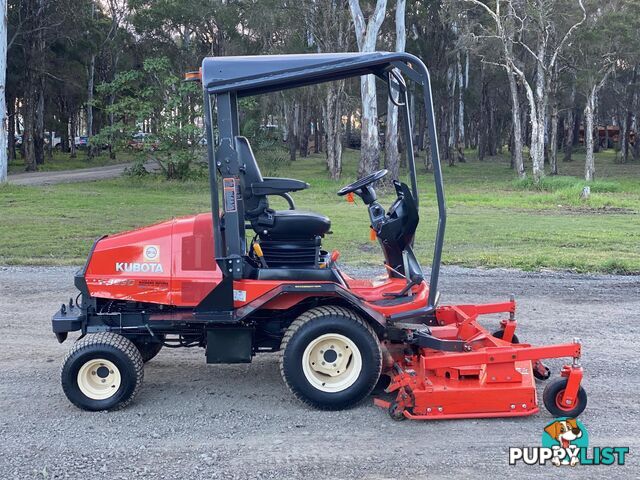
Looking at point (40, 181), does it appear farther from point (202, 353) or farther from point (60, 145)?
point (60, 145)

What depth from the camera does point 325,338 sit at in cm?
557

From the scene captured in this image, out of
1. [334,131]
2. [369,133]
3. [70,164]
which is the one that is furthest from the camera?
[70,164]

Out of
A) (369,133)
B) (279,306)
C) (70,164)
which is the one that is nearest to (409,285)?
(279,306)

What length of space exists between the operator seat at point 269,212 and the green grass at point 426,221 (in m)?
6.18

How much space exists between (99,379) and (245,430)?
126 cm

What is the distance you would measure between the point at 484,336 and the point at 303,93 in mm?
35420

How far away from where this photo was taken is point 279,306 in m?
5.77

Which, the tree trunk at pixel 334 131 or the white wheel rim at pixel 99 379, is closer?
the white wheel rim at pixel 99 379

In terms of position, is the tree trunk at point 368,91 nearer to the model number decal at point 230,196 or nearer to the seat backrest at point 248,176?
the seat backrest at point 248,176

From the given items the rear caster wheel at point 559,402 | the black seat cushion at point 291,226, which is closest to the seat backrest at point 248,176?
the black seat cushion at point 291,226

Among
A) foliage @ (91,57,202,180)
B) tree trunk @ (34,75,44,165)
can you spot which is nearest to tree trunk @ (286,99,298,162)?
tree trunk @ (34,75,44,165)

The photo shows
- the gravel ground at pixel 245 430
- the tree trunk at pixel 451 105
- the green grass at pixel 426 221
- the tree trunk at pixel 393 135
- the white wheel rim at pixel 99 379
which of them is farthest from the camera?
the tree trunk at pixel 451 105

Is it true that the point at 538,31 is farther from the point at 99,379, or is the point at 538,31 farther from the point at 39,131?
the point at 99,379

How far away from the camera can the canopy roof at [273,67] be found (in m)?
5.41
